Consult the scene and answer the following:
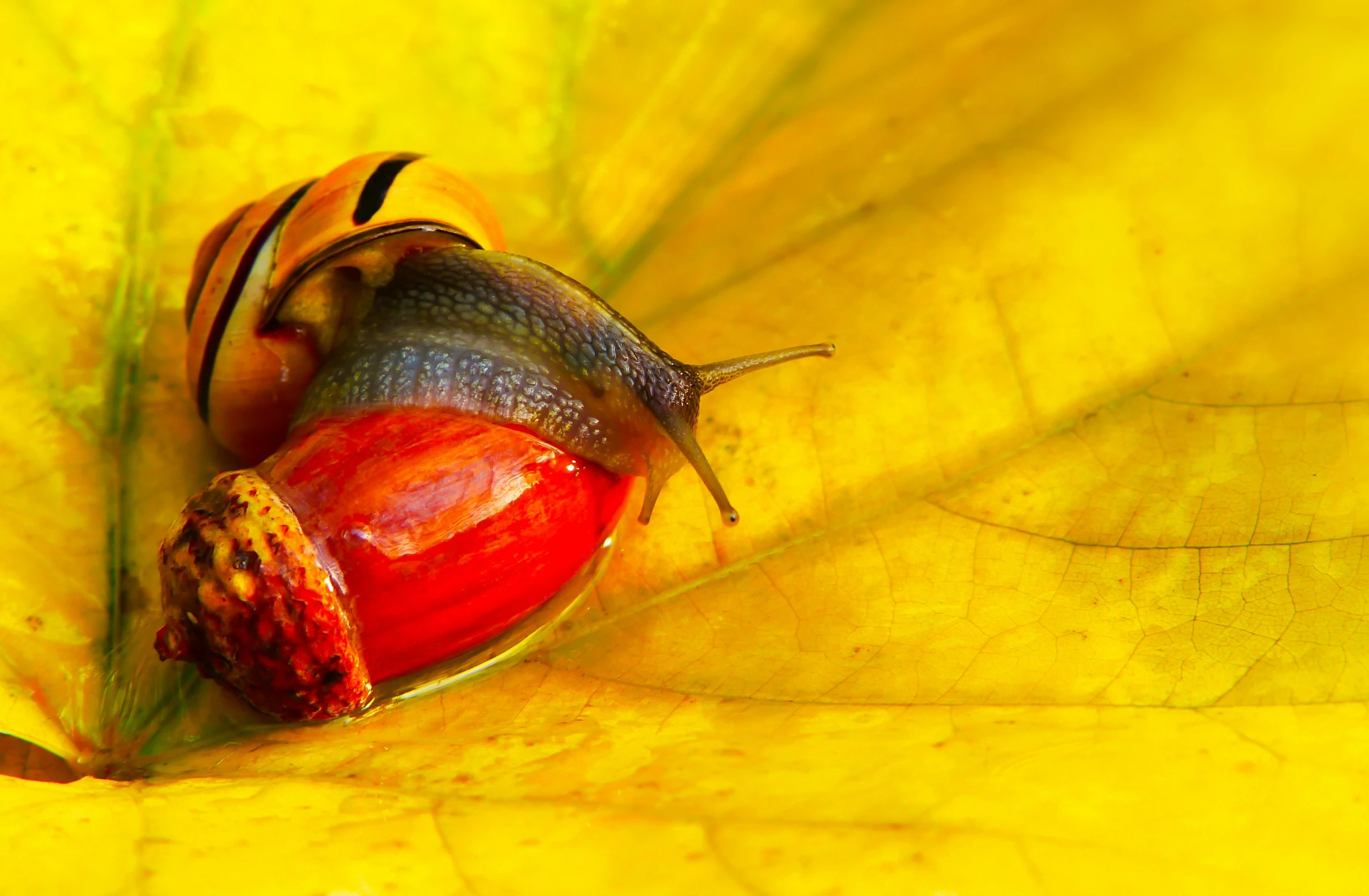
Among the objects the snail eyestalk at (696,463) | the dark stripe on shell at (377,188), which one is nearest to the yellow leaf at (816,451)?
the snail eyestalk at (696,463)

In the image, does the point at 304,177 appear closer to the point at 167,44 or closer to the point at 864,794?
the point at 167,44

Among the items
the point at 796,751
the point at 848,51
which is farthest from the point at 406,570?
the point at 848,51

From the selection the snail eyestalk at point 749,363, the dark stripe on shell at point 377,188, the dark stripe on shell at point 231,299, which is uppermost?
the dark stripe on shell at point 377,188

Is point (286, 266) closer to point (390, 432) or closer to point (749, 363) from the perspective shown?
point (390, 432)

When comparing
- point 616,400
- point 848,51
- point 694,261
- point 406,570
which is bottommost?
point 406,570

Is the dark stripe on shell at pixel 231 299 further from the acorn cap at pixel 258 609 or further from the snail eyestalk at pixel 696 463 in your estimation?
the snail eyestalk at pixel 696 463

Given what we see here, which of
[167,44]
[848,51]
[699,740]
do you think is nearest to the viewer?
[699,740]

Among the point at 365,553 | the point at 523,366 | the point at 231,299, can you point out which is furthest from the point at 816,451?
the point at 231,299
